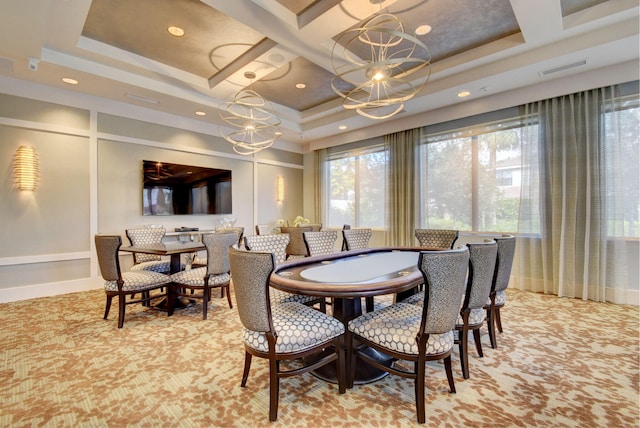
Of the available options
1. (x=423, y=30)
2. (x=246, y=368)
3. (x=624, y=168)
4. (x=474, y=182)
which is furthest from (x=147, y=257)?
(x=624, y=168)

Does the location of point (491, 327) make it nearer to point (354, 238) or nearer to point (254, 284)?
point (354, 238)

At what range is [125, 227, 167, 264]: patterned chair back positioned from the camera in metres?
4.32

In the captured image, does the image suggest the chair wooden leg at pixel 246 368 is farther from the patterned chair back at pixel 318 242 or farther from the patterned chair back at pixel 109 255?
the patterned chair back at pixel 109 255

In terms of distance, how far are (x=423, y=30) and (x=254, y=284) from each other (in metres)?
3.59

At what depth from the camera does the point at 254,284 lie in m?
1.72

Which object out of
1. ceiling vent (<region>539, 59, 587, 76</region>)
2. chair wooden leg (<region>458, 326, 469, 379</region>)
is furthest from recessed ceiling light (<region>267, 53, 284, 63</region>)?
chair wooden leg (<region>458, 326, 469, 379</region>)

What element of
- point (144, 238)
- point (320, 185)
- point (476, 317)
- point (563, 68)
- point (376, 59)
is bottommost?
point (476, 317)

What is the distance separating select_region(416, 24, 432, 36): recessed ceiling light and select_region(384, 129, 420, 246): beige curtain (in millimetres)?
2339

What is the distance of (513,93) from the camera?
178 inches

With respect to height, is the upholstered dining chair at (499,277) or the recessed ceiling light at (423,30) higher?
the recessed ceiling light at (423,30)

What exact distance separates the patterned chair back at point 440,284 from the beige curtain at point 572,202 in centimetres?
358

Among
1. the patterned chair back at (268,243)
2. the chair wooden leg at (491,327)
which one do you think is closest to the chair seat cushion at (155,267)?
the patterned chair back at (268,243)

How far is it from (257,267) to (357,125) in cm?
518

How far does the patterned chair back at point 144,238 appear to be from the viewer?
432cm
